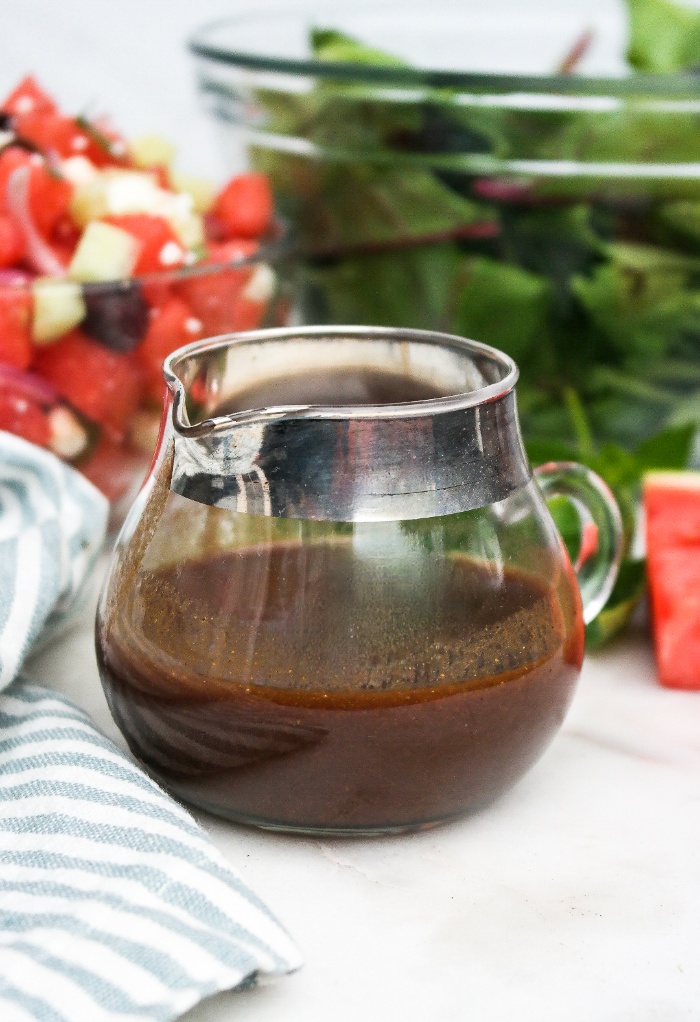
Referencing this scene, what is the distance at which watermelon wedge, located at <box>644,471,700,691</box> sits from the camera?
0.82m

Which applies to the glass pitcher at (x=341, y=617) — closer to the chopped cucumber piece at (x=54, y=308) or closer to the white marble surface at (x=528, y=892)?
the white marble surface at (x=528, y=892)

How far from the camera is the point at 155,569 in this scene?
0.62 meters

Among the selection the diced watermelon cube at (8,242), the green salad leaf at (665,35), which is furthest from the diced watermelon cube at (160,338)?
the green salad leaf at (665,35)

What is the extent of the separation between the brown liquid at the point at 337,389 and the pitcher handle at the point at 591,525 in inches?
3.4

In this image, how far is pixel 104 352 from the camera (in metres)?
0.90

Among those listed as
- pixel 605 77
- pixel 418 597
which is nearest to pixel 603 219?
pixel 605 77

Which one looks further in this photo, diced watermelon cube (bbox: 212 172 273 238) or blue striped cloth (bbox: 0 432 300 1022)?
diced watermelon cube (bbox: 212 172 273 238)

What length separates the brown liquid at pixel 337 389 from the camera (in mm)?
726

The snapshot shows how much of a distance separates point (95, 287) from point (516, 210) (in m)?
0.37

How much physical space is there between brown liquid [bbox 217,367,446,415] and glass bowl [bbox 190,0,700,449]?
335mm

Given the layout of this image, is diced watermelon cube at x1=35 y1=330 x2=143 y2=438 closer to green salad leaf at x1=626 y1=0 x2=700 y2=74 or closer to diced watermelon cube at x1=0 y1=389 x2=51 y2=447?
diced watermelon cube at x1=0 y1=389 x2=51 y2=447

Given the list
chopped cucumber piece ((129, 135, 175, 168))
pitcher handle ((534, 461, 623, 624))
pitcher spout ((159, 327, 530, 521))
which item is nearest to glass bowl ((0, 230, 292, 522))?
chopped cucumber piece ((129, 135, 175, 168))

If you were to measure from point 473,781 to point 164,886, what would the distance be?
16cm

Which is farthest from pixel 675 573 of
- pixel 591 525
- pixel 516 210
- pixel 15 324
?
pixel 15 324
